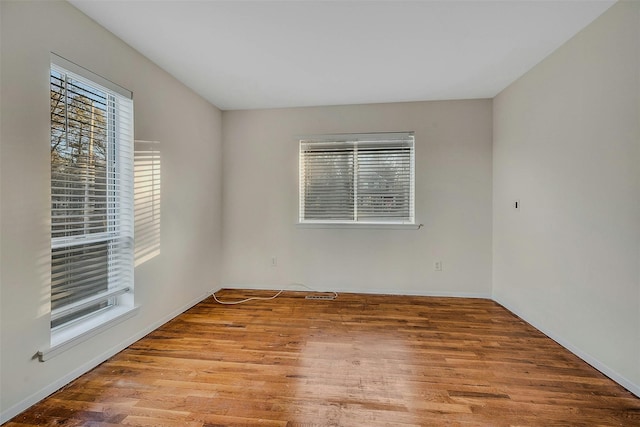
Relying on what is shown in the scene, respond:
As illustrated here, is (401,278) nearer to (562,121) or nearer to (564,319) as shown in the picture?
(564,319)

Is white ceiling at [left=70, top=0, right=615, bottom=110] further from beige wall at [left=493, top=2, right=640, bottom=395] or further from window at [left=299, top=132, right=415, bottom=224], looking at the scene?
window at [left=299, top=132, right=415, bottom=224]

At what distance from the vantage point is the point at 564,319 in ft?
7.54

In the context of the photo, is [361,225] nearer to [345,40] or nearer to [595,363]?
[345,40]

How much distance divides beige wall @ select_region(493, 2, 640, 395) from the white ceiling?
283 mm

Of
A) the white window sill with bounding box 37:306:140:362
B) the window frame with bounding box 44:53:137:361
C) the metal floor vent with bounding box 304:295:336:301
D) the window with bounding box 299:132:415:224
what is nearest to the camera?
the white window sill with bounding box 37:306:140:362

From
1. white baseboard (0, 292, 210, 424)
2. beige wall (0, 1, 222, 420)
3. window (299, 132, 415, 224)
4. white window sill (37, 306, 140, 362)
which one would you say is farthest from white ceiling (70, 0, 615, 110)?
white baseboard (0, 292, 210, 424)

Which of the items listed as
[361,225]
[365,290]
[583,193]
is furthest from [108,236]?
[583,193]

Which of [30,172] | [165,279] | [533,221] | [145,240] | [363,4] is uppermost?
[363,4]

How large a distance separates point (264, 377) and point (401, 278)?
87.4 inches

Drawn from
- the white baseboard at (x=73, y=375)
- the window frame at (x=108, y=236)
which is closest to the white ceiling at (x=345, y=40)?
the window frame at (x=108, y=236)

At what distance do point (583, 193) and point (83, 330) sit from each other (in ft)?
12.3

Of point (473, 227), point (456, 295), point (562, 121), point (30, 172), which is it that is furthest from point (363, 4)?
point (456, 295)

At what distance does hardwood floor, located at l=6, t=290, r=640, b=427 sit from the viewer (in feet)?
5.06

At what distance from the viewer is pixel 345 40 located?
2.16m
